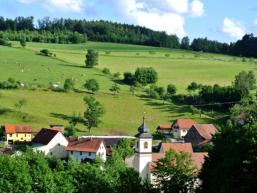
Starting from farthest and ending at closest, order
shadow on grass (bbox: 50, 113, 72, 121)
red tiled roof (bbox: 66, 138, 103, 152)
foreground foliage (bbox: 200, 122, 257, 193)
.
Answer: shadow on grass (bbox: 50, 113, 72, 121), red tiled roof (bbox: 66, 138, 103, 152), foreground foliage (bbox: 200, 122, 257, 193)

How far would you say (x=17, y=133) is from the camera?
96.8m

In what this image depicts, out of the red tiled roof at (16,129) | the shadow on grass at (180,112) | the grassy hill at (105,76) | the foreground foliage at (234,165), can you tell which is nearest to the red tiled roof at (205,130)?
the shadow on grass at (180,112)

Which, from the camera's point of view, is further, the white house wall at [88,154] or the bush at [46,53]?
the bush at [46,53]

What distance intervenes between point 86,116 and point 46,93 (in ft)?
66.0

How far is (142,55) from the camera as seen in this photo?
179000 millimetres

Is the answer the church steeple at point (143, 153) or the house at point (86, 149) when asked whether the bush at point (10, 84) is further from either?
the church steeple at point (143, 153)

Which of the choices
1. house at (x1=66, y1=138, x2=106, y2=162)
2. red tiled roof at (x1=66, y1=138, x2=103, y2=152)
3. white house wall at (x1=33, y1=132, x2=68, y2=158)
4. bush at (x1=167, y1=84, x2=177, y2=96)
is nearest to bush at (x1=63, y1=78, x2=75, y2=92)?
bush at (x1=167, y1=84, x2=177, y2=96)

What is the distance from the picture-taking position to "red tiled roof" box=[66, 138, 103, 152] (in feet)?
269

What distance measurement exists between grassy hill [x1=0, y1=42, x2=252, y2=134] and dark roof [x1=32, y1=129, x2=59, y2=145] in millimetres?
12393

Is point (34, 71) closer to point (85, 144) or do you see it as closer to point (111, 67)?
point (111, 67)

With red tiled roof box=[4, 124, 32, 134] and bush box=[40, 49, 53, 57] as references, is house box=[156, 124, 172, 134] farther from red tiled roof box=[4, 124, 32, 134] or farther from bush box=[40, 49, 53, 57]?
bush box=[40, 49, 53, 57]

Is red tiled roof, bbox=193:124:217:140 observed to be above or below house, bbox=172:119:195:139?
above

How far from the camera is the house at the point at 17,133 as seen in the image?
96.3 meters

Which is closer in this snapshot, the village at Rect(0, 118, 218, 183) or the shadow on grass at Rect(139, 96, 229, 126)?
the village at Rect(0, 118, 218, 183)
